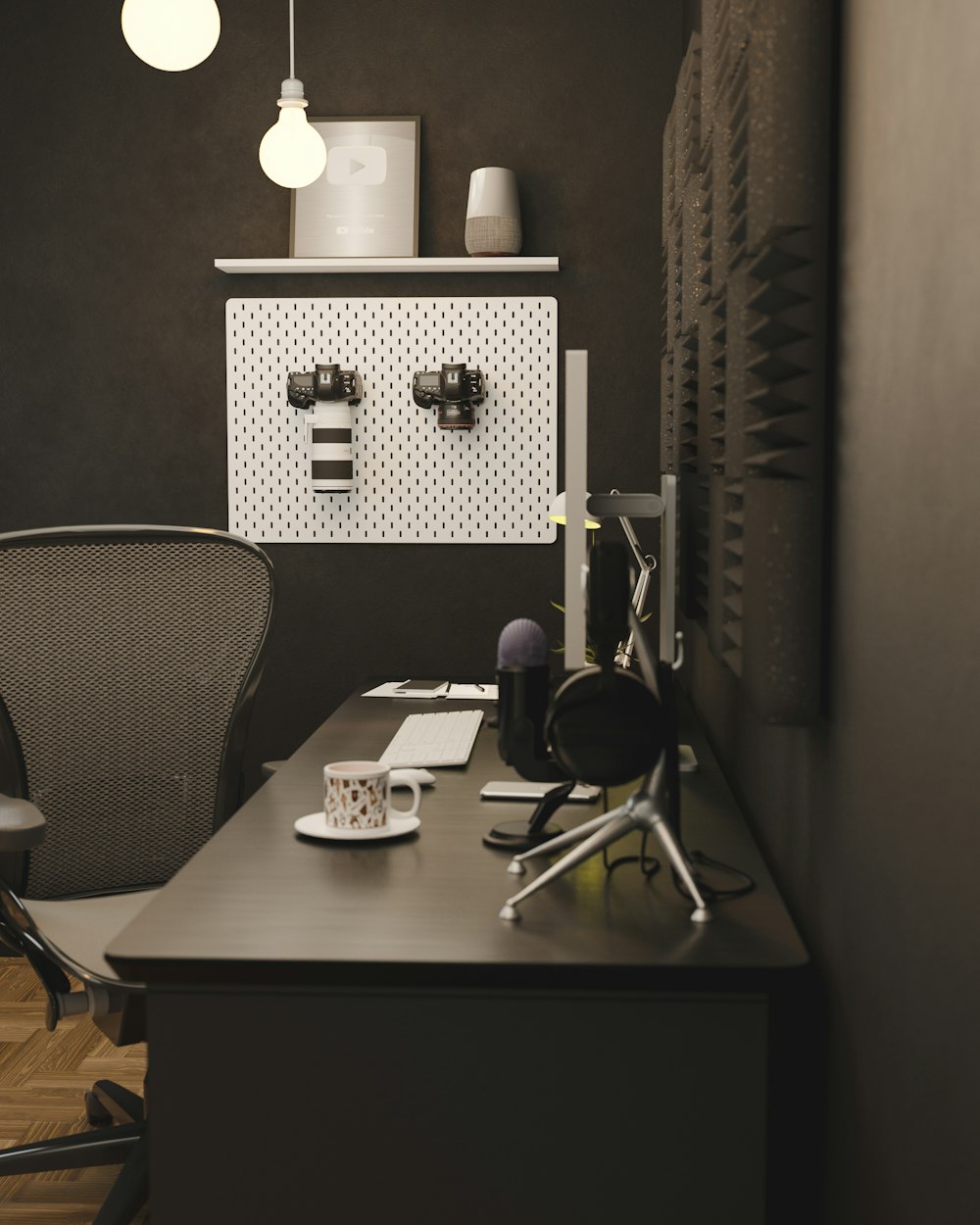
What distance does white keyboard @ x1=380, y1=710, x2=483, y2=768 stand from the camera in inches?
78.3

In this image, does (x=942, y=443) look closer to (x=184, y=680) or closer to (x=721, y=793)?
(x=721, y=793)

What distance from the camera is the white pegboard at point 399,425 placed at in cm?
338

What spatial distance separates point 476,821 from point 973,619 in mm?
954

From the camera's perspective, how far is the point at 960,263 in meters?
0.81

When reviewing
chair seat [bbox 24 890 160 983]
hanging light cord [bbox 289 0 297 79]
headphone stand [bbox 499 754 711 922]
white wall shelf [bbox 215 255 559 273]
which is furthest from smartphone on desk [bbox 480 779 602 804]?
hanging light cord [bbox 289 0 297 79]

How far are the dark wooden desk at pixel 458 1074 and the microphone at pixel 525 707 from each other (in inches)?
11.2

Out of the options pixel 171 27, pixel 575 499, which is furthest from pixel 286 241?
pixel 575 499

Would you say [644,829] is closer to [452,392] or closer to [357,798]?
[357,798]

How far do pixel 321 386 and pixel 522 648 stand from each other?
201 centimetres

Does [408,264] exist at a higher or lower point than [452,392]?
higher

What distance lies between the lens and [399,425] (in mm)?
3422

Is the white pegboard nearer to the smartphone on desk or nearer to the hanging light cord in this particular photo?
the hanging light cord

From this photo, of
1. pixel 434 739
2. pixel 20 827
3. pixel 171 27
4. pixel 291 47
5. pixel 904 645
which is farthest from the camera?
pixel 291 47

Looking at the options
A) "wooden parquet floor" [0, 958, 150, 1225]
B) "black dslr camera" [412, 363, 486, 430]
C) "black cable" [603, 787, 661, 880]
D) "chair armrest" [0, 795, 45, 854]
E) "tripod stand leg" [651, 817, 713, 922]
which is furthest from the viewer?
"black dslr camera" [412, 363, 486, 430]
